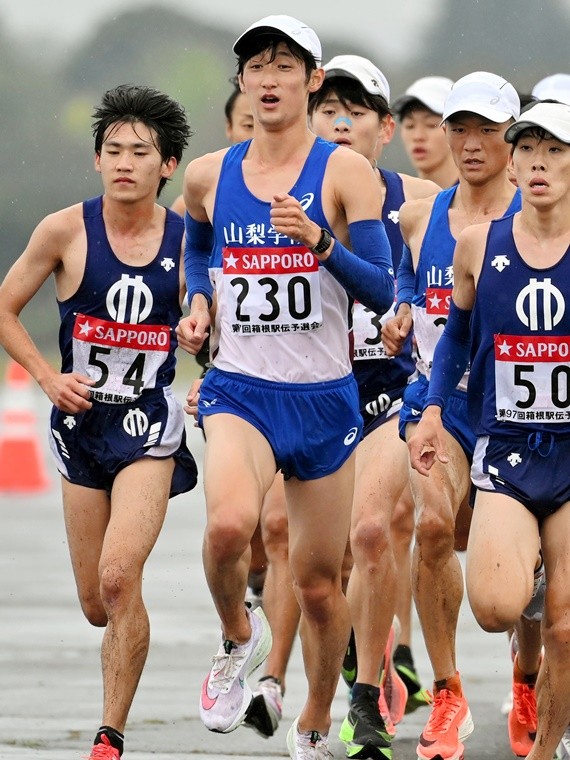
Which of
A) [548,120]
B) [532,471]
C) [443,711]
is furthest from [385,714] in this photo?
[548,120]

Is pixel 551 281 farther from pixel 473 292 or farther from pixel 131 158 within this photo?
pixel 131 158

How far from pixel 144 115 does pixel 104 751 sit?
256 cm

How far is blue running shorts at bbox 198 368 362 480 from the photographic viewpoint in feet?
25.1

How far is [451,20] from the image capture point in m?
33.5

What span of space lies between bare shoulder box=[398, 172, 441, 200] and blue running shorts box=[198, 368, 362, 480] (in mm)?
1724

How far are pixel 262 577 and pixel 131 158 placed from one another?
9.99 ft

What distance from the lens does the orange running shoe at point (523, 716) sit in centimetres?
866

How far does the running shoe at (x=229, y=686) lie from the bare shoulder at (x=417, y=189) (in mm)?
2307

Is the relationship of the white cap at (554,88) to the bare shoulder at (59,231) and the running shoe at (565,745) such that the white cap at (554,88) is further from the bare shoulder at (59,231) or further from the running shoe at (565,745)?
the running shoe at (565,745)

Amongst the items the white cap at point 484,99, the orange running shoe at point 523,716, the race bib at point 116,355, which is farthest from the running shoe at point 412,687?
the white cap at point 484,99

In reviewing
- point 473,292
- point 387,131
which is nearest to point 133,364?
point 473,292

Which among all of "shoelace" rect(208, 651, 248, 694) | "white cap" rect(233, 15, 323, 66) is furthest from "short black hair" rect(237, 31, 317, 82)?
"shoelace" rect(208, 651, 248, 694)

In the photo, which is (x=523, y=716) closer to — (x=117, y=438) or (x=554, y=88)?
(x=117, y=438)

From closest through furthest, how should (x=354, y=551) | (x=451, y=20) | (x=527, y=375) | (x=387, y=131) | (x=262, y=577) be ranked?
(x=527, y=375)
(x=354, y=551)
(x=387, y=131)
(x=262, y=577)
(x=451, y=20)
